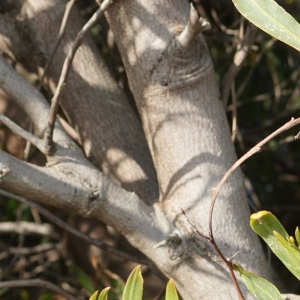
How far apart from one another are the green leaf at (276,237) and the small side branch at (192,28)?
320 millimetres

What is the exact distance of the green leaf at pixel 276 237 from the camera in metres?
0.61

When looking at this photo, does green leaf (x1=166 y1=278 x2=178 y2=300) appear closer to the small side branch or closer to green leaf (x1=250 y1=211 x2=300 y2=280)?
green leaf (x1=250 y1=211 x2=300 y2=280)

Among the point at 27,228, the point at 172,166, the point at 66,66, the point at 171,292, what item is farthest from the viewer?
the point at 27,228

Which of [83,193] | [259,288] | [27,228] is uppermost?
[83,193]

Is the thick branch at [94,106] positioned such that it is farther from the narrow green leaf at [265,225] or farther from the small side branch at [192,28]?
the narrow green leaf at [265,225]

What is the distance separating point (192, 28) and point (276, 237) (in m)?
0.36

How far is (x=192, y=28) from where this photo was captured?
2.59 ft

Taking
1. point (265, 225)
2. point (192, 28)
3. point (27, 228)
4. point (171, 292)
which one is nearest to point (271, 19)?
point (192, 28)

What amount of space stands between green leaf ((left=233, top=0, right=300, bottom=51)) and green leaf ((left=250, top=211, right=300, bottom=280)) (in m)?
0.23

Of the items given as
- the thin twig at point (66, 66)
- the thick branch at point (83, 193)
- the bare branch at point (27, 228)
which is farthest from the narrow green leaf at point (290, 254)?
the bare branch at point (27, 228)

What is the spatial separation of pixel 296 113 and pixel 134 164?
1.12 metres

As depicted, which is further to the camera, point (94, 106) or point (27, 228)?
point (27, 228)

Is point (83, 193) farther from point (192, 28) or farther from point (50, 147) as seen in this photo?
point (192, 28)

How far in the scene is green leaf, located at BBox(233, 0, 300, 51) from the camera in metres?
0.67
